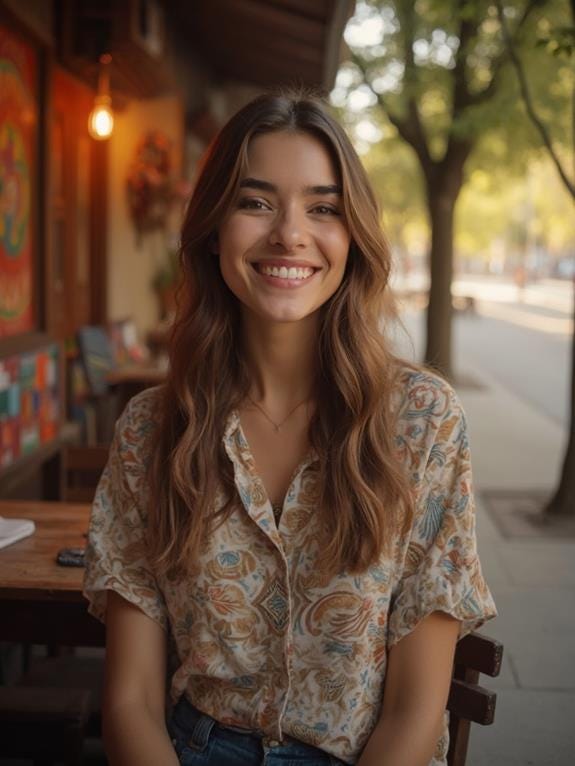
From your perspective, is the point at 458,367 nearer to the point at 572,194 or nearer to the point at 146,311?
the point at 146,311

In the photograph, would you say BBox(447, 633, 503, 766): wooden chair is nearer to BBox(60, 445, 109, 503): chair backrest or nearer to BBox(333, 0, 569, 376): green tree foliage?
BBox(60, 445, 109, 503): chair backrest

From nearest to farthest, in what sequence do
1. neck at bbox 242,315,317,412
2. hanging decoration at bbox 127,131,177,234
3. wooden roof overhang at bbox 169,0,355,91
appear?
neck at bbox 242,315,317,412 → wooden roof overhang at bbox 169,0,355,91 → hanging decoration at bbox 127,131,177,234

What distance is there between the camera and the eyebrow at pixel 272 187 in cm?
193

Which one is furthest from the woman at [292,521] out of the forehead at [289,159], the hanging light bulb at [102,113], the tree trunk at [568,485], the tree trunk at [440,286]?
the tree trunk at [440,286]

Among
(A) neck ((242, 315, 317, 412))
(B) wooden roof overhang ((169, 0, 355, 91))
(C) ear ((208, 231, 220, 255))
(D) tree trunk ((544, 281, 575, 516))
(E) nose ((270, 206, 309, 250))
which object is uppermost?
(B) wooden roof overhang ((169, 0, 355, 91))

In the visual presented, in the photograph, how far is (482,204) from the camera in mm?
56750

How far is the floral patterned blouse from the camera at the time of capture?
6.08ft

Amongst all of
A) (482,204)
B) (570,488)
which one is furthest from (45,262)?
(482,204)

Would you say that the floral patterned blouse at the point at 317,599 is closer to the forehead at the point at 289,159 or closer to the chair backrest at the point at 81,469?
the forehead at the point at 289,159

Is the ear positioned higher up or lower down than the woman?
higher up

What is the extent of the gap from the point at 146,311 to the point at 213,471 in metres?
7.95

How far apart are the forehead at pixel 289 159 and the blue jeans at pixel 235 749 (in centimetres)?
107

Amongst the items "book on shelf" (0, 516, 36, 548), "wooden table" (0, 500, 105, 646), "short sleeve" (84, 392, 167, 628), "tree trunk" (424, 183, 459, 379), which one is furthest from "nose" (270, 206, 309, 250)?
"tree trunk" (424, 183, 459, 379)

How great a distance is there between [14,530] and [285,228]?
1340mm
